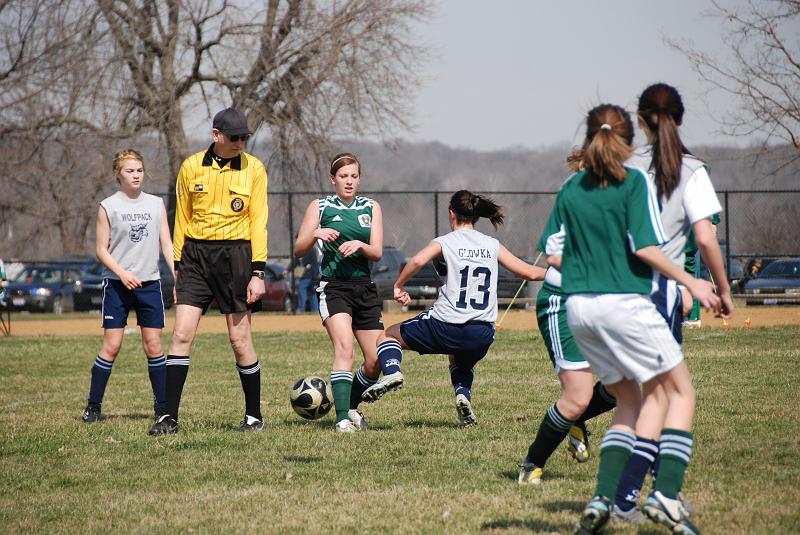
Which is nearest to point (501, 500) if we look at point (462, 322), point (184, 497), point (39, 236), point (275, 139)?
point (184, 497)

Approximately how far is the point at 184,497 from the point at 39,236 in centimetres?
3155

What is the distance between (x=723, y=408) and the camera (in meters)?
8.13

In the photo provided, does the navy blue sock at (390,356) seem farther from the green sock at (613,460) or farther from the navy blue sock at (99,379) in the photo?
the green sock at (613,460)

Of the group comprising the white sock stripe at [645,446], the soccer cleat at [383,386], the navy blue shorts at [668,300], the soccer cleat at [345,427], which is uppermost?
the navy blue shorts at [668,300]

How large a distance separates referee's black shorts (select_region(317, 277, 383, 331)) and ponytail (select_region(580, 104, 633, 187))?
333cm

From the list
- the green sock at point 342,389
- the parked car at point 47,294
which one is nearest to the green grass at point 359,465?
the green sock at point 342,389

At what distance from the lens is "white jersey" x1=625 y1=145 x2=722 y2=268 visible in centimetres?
448

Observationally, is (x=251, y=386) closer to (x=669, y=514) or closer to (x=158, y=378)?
(x=158, y=378)

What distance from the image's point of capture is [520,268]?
22.9 ft

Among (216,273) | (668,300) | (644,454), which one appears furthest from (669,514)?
(216,273)

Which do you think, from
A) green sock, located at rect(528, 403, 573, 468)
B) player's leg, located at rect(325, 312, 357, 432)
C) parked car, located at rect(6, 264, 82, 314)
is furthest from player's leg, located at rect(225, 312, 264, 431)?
parked car, located at rect(6, 264, 82, 314)

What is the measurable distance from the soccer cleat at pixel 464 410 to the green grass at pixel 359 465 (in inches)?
3.2

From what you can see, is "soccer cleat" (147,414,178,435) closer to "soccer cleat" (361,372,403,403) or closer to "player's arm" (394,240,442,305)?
"soccer cleat" (361,372,403,403)

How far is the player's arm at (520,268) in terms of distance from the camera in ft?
22.5
